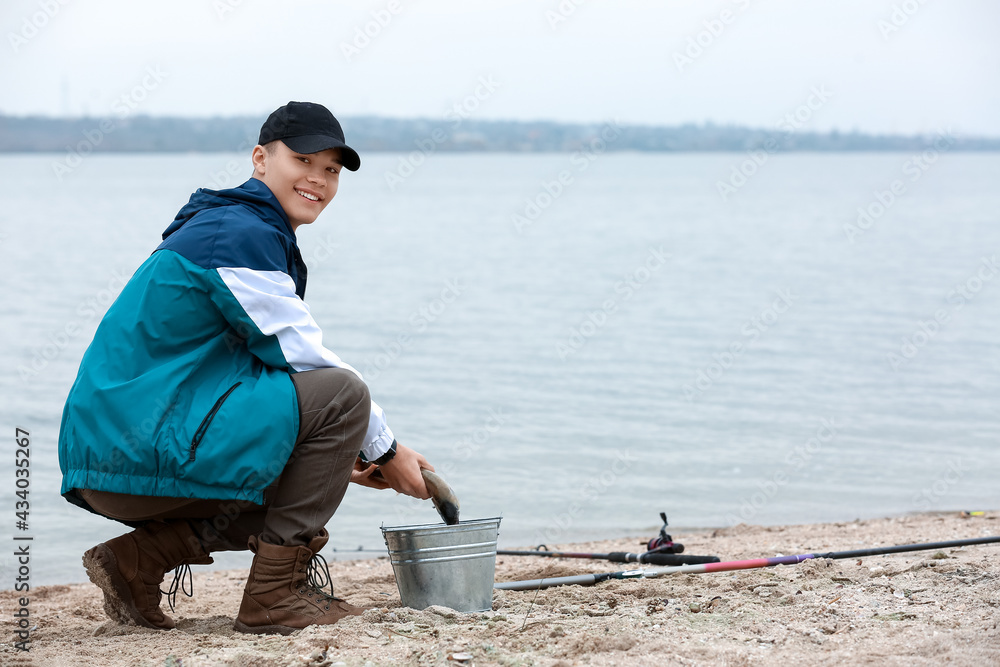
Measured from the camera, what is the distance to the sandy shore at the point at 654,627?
9.15 feet

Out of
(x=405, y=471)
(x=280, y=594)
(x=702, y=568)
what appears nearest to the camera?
(x=280, y=594)

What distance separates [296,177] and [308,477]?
968 mm

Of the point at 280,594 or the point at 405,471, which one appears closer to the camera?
the point at 280,594

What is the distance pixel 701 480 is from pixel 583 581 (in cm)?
388

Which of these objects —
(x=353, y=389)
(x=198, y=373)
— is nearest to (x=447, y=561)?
(x=353, y=389)

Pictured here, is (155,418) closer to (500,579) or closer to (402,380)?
(500,579)

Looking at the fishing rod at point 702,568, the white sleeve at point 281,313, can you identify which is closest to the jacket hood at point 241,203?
the white sleeve at point 281,313

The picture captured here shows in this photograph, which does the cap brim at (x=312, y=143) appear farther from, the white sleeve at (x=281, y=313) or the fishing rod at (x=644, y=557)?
the fishing rod at (x=644, y=557)

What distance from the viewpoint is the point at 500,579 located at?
4.53 metres

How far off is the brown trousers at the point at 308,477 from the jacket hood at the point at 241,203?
52 cm

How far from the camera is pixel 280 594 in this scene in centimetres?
317

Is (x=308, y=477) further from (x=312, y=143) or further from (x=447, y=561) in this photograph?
(x=312, y=143)

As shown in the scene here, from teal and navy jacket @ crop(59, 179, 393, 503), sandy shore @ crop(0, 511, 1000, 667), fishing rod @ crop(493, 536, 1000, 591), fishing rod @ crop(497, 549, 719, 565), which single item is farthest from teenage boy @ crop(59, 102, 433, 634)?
fishing rod @ crop(497, 549, 719, 565)

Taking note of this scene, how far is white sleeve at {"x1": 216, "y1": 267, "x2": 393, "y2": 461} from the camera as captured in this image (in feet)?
9.72
